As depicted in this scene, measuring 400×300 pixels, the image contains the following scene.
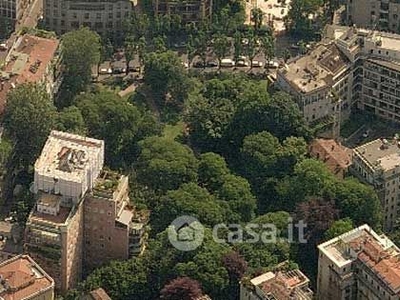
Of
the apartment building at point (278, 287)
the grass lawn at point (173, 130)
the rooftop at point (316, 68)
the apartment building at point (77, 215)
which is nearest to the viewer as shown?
the apartment building at point (278, 287)

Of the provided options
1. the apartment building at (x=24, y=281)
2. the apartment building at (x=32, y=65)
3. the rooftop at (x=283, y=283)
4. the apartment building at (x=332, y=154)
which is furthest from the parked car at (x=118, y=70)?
the rooftop at (x=283, y=283)

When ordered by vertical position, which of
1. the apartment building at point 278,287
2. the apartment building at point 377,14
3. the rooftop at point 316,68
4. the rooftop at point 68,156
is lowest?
the apartment building at point 278,287

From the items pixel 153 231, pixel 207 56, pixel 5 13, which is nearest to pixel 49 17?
pixel 5 13

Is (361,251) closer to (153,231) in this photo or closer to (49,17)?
(153,231)

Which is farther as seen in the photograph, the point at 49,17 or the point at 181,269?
the point at 49,17

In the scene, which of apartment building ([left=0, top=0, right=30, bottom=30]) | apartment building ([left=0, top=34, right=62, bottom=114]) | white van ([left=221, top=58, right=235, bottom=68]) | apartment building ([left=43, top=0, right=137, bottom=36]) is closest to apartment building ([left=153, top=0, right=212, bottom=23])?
apartment building ([left=43, top=0, right=137, bottom=36])

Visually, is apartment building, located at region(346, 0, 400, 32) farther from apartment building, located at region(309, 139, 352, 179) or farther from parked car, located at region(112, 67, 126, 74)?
parked car, located at region(112, 67, 126, 74)

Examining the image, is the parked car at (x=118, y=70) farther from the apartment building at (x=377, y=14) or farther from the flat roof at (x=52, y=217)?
the flat roof at (x=52, y=217)
